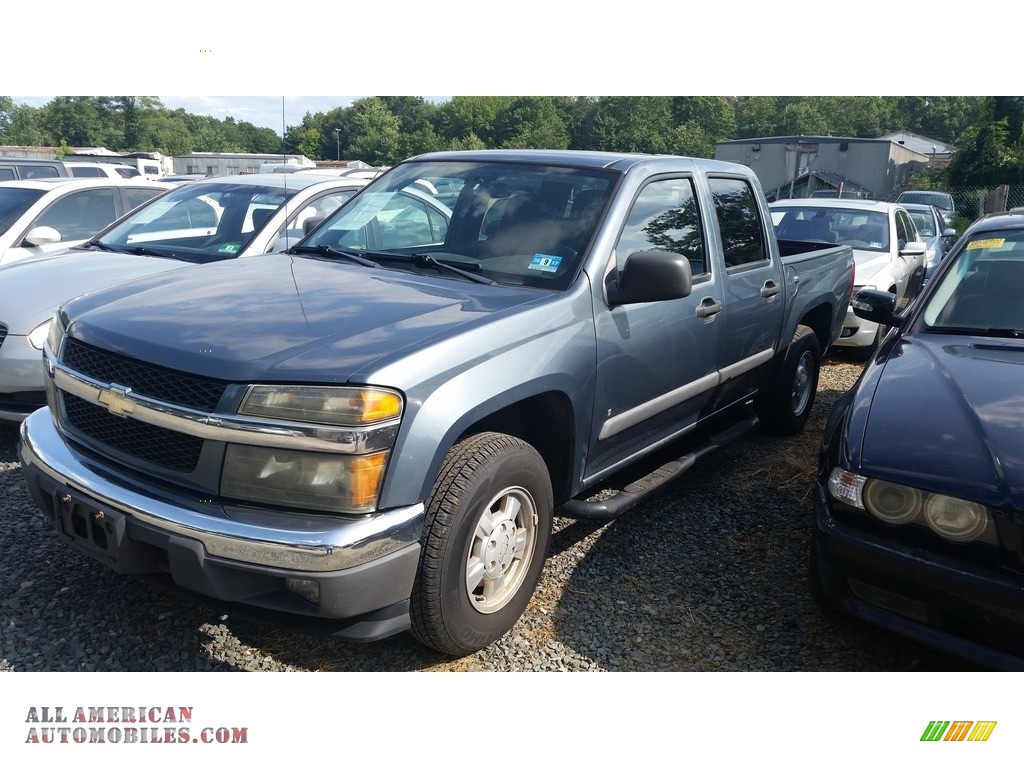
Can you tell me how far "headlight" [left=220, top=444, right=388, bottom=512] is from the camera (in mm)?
2297

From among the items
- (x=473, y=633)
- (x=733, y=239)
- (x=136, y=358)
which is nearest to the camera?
(x=136, y=358)

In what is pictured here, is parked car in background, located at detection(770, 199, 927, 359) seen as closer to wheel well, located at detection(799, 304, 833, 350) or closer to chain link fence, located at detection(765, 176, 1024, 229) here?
wheel well, located at detection(799, 304, 833, 350)

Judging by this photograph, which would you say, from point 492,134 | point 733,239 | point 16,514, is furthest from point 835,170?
point 16,514

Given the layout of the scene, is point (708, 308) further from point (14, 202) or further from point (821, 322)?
point (14, 202)

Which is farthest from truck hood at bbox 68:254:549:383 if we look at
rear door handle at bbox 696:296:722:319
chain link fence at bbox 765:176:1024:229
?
chain link fence at bbox 765:176:1024:229

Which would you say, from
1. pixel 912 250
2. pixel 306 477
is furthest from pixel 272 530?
pixel 912 250

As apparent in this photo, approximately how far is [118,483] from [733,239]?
3344 millimetres

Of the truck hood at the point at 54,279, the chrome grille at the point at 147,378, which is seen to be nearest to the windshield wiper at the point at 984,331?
the chrome grille at the point at 147,378

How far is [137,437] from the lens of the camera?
2592 mm

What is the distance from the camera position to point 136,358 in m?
2.55

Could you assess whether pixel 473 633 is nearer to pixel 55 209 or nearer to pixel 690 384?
pixel 690 384

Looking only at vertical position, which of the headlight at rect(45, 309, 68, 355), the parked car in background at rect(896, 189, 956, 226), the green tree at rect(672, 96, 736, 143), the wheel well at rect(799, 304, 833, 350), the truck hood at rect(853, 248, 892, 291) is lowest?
the wheel well at rect(799, 304, 833, 350)

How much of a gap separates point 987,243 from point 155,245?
17.6 ft

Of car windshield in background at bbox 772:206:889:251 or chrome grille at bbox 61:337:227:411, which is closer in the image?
chrome grille at bbox 61:337:227:411
